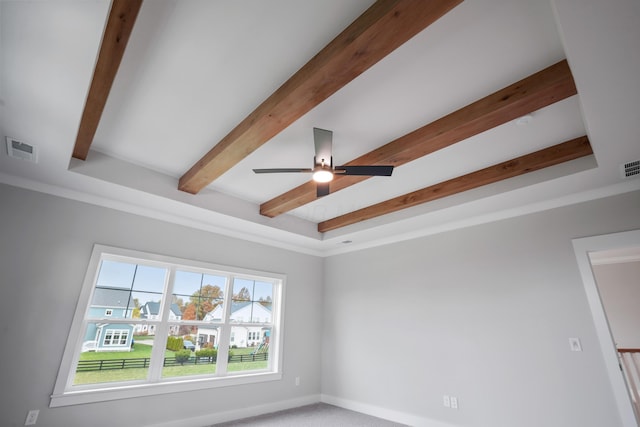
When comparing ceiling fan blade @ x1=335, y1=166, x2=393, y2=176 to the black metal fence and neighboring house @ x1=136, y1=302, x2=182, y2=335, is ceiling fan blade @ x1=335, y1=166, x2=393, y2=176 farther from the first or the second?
the black metal fence

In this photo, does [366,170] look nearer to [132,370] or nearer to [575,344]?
[575,344]

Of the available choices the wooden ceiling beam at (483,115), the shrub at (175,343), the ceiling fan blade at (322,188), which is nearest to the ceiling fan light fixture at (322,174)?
the ceiling fan blade at (322,188)

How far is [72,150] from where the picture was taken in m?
2.66

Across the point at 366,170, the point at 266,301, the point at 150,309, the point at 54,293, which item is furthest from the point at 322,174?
the point at 266,301

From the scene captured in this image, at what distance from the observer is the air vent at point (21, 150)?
2572mm

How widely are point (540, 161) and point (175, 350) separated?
4659 mm

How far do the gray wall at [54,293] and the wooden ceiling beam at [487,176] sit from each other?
8.42 feet

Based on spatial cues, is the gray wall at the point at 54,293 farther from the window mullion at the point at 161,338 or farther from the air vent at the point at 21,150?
the air vent at the point at 21,150

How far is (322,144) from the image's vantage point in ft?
8.32

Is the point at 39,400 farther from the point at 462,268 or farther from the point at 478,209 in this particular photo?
the point at 478,209

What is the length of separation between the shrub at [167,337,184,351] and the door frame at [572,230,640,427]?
15.0 ft

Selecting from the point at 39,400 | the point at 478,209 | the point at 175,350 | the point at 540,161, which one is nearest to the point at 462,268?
the point at 478,209

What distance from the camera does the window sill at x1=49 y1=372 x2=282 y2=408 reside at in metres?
3.02

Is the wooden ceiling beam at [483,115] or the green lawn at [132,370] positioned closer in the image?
the wooden ceiling beam at [483,115]
